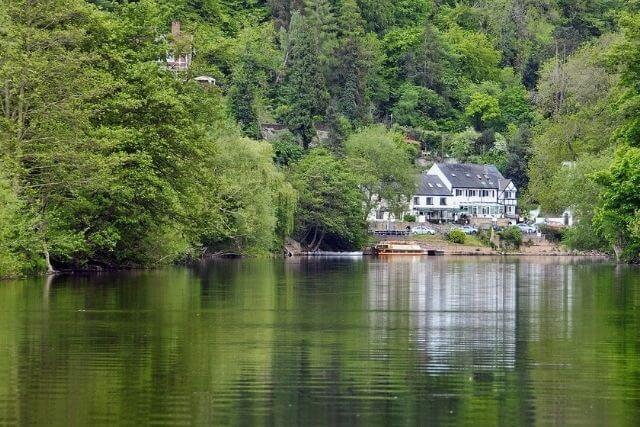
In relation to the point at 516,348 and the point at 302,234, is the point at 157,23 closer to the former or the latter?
the point at 516,348

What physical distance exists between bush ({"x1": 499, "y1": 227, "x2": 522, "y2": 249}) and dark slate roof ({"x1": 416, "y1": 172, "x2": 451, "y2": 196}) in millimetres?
21929

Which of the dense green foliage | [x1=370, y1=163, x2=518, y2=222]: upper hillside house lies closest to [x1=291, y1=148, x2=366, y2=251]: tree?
the dense green foliage

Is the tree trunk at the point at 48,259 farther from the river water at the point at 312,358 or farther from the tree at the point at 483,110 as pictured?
the tree at the point at 483,110

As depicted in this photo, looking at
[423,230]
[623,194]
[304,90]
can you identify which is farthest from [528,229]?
[623,194]

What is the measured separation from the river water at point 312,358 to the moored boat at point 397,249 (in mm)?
78925

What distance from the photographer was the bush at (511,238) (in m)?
136

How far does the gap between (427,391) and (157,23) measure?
45610mm

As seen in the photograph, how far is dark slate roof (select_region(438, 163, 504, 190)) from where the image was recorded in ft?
533

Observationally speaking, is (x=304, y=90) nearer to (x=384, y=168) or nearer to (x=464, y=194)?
(x=384, y=168)

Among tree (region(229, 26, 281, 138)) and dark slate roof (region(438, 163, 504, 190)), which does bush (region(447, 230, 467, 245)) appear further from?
dark slate roof (region(438, 163, 504, 190))

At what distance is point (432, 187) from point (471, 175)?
6.66 metres

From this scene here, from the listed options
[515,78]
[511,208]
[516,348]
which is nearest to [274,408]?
[516,348]

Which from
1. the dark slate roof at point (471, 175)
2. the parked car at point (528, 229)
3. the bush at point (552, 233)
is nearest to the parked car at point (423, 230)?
the parked car at point (528, 229)

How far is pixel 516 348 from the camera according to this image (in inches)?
1083
